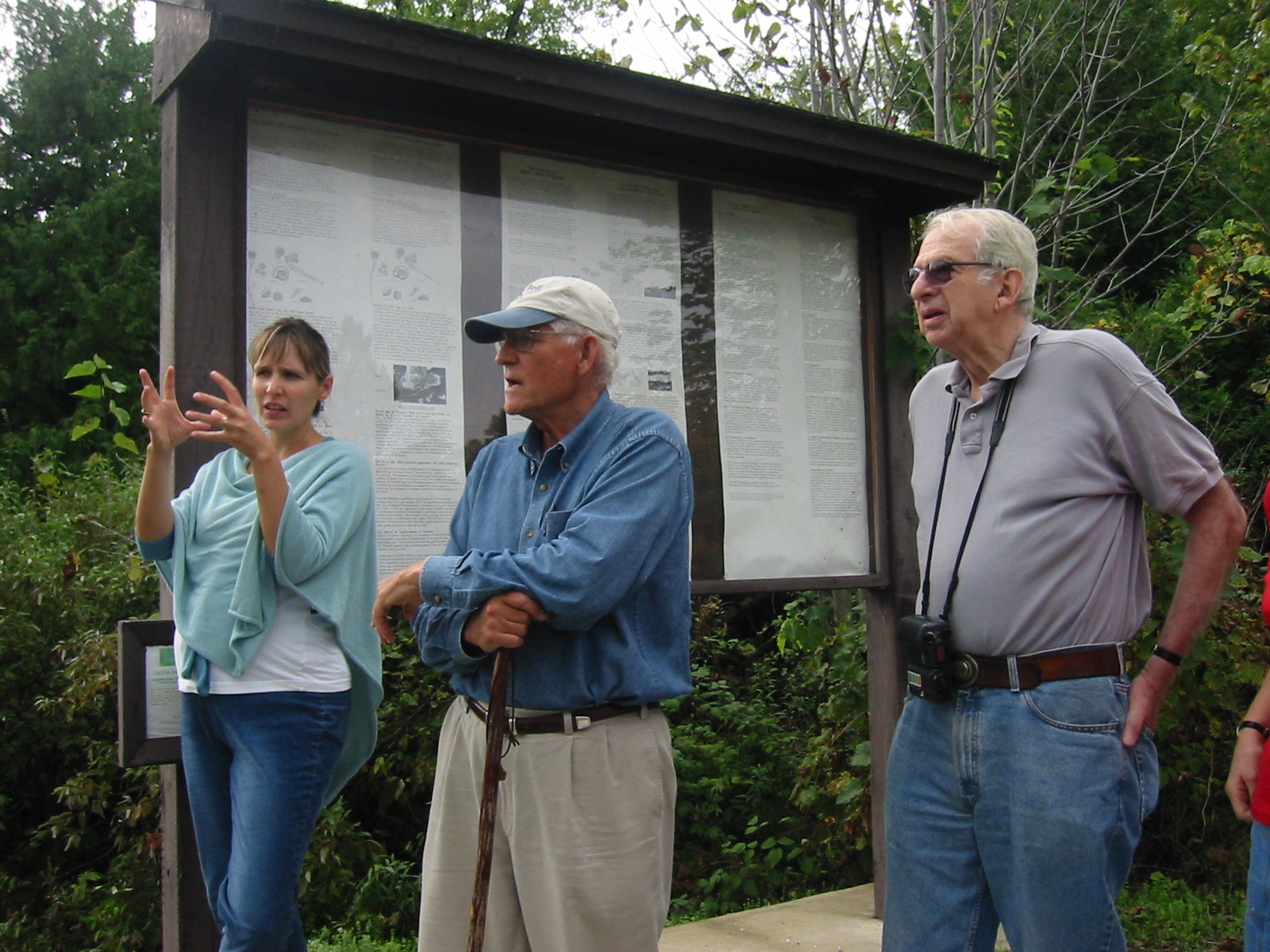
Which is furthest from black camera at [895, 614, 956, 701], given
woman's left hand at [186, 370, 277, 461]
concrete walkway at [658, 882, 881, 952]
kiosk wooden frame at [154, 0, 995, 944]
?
concrete walkway at [658, 882, 881, 952]

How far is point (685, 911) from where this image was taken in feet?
17.8

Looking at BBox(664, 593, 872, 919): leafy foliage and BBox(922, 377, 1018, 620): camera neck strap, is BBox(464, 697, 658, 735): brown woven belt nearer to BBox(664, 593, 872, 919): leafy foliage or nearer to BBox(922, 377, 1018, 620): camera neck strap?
BBox(922, 377, 1018, 620): camera neck strap

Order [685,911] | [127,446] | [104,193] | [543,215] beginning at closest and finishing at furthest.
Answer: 1. [543,215]
2. [127,446]
3. [685,911]
4. [104,193]

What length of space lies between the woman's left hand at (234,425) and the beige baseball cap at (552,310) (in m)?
0.49

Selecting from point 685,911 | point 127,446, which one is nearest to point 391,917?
point 685,911

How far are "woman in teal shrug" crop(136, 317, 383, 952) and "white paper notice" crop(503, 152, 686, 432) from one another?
79 centimetres

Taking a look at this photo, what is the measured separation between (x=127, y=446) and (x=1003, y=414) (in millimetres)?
3393

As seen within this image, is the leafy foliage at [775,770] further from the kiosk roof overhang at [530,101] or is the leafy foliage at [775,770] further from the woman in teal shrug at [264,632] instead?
the woman in teal shrug at [264,632]

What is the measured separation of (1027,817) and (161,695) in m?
1.95

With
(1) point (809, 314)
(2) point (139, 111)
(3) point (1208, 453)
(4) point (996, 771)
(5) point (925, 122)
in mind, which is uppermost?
(2) point (139, 111)

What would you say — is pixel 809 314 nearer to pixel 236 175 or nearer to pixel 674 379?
pixel 674 379

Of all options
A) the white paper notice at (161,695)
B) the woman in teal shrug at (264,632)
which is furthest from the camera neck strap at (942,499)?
the white paper notice at (161,695)

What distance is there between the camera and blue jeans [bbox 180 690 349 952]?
2432mm

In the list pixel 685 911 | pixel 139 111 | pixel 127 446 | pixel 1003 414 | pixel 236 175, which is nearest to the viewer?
pixel 1003 414
